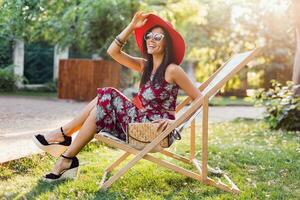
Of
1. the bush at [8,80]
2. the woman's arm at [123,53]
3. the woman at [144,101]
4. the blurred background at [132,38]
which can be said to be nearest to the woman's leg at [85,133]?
the woman at [144,101]

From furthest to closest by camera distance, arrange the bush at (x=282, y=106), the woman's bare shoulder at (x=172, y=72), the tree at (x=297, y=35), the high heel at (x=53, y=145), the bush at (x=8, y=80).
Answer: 1. the bush at (x=8, y=80)
2. the tree at (x=297, y=35)
3. the bush at (x=282, y=106)
4. the high heel at (x=53, y=145)
5. the woman's bare shoulder at (x=172, y=72)

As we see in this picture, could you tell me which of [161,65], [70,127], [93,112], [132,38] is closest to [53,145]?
[70,127]

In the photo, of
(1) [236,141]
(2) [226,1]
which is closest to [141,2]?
(1) [236,141]

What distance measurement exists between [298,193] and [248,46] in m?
22.7

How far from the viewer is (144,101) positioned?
4.27m

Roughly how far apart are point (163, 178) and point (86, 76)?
1181cm

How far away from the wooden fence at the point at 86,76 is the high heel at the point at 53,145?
11.6m

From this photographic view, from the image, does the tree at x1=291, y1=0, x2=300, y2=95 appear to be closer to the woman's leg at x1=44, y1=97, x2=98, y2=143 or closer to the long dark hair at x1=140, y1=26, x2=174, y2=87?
the long dark hair at x1=140, y1=26, x2=174, y2=87

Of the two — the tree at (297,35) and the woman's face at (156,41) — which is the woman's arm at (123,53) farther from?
the tree at (297,35)

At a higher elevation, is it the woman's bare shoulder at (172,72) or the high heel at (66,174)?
the woman's bare shoulder at (172,72)

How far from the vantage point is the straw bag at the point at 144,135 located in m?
4.05

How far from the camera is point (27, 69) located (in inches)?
808

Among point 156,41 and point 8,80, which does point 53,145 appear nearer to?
point 156,41

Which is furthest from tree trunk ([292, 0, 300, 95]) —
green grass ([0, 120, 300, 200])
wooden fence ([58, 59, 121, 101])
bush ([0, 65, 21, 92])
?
bush ([0, 65, 21, 92])
